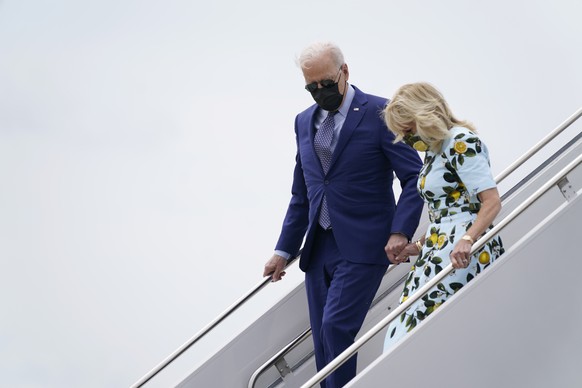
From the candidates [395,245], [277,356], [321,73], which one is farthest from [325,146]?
[277,356]

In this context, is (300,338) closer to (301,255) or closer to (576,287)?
(301,255)

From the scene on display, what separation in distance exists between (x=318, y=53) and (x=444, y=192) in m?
0.79

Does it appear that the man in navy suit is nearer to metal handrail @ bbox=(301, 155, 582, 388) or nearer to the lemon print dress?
the lemon print dress

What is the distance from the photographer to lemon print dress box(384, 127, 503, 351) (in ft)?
10.8

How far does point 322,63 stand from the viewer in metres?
3.81

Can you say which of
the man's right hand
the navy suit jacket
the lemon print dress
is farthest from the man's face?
the man's right hand

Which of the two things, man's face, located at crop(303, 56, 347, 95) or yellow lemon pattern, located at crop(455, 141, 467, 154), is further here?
man's face, located at crop(303, 56, 347, 95)

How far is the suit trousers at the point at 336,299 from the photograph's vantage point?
3.82 metres

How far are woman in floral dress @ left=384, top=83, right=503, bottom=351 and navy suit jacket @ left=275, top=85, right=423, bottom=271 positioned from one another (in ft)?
1.18

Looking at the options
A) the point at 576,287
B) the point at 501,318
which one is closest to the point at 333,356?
the point at 501,318

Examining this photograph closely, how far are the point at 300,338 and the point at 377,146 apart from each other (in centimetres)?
99

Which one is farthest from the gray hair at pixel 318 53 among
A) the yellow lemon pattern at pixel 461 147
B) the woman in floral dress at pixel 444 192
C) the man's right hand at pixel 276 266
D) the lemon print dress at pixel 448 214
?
the man's right hand at pixel 276 266

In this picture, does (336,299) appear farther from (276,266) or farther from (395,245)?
(276,266)

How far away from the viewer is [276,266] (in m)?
4.27
